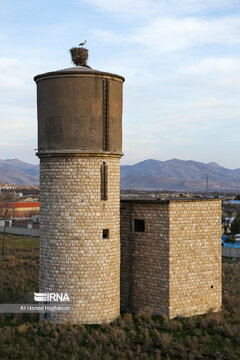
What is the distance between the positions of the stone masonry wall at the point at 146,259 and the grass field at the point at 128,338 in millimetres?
788

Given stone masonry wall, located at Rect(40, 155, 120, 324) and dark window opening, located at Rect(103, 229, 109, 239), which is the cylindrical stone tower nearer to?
stone masonry wall, located at Rect(40, 155, 120, 324)

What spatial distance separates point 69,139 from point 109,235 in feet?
13.6

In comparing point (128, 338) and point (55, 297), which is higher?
point (55, 297)

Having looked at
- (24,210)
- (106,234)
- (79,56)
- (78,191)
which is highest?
(79,56)

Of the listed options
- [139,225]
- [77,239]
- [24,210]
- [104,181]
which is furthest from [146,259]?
[24,210]

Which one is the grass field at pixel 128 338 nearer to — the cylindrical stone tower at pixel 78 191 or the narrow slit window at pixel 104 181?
the cylindrical stone tower at pixel 78 191

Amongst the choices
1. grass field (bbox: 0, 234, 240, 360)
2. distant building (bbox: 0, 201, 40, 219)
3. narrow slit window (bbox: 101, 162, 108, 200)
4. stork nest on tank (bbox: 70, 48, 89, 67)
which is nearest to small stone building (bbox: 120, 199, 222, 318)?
grass field (bbox: 0, 234, 240, 360)

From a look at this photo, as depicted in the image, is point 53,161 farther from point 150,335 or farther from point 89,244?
point 150,335

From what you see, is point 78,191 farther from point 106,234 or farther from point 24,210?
point 24,210

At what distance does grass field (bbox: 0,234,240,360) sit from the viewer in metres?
12.8

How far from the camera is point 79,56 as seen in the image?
1736cm

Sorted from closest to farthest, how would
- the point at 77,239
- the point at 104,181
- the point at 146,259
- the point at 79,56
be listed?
the point at 77,239 < the point at 104,181 < the point at 146,259 < the point at 79,56

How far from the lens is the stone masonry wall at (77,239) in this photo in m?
15.3

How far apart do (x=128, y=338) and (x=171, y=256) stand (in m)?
3.87
